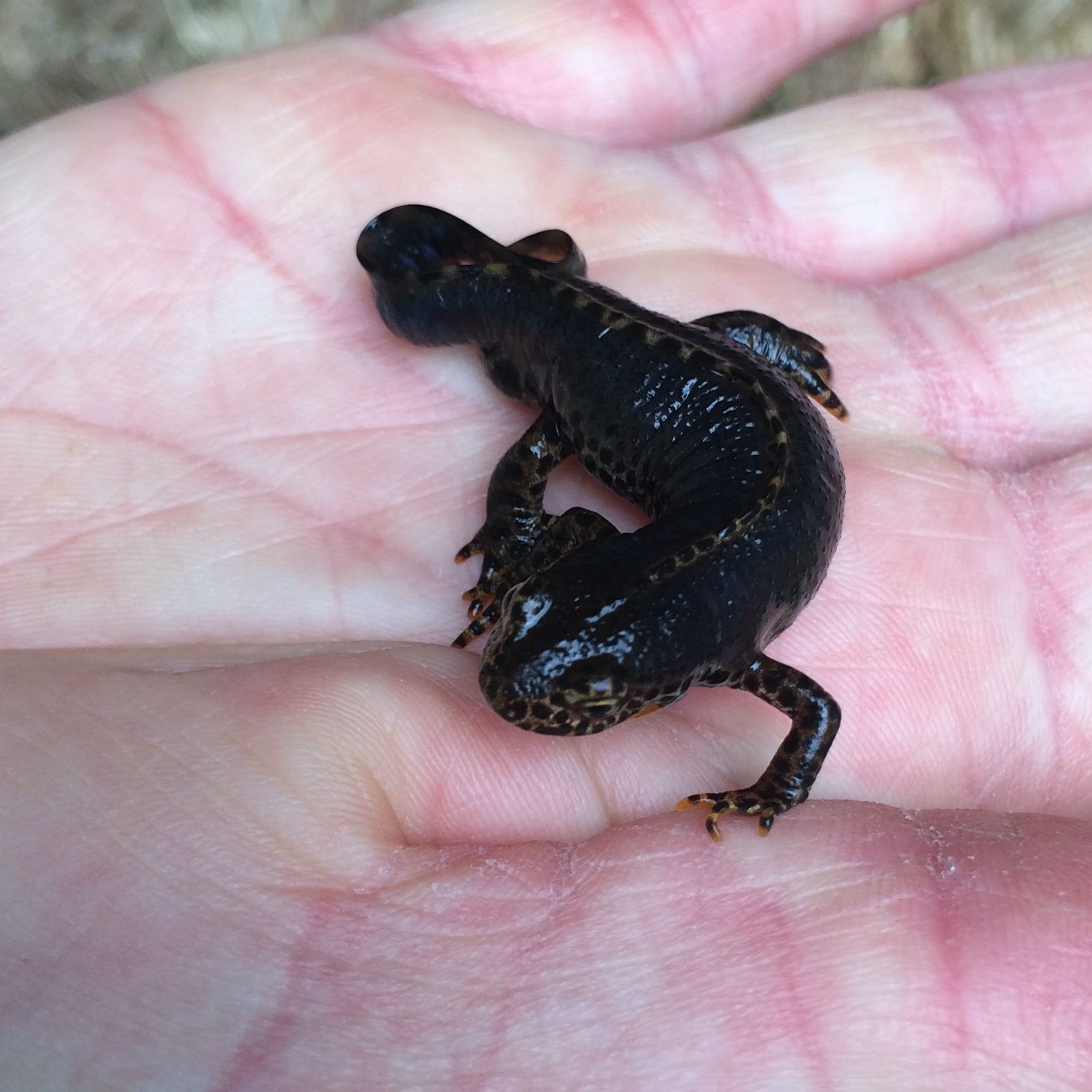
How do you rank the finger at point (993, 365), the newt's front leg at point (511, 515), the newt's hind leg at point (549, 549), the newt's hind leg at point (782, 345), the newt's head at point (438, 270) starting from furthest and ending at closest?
the finger at point (993, 365), the newt's hind leg at point (782, 345), the newt's head at point (438, 270), the newt's front leg at point (511, 515), the newt's hind leg at point (549, 549)

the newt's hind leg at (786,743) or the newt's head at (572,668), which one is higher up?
the newt's head at (572,668)

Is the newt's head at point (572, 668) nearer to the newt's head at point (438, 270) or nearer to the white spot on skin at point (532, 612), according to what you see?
the white spot on skin at point (532, 612)

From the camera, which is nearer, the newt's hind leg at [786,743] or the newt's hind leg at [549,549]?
the newt's hind leg at [786,743]

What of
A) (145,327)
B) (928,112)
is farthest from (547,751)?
(928,112)

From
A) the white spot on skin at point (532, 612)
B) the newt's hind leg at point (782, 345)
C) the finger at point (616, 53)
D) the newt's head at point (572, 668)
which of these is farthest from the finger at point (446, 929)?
the finger at point (616, 53)

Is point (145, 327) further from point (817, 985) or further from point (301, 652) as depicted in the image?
point (817, 985)

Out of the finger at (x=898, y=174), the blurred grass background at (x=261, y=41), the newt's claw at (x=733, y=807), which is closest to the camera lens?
the newt's claw at (x=733, y=807)

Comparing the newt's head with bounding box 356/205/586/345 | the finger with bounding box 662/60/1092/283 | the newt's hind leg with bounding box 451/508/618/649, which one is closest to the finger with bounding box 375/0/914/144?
the finger with bounding box 662/60/1092/283

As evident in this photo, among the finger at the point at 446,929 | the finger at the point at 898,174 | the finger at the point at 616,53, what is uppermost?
the finger at the point at 616,53
